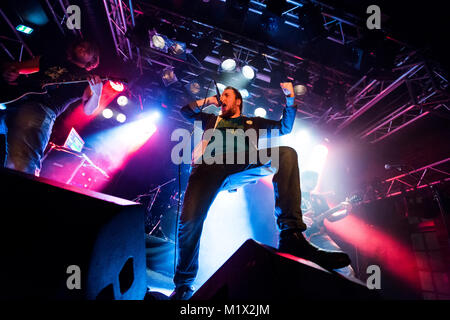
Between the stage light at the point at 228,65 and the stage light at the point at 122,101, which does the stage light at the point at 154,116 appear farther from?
the stage light at the point at 228,65

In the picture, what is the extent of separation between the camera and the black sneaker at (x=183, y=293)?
63.6 inches

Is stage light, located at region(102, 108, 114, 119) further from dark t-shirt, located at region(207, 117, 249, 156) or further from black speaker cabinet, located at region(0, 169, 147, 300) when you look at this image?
black speaker cabinet, located at region(0, 169, 147, 300)

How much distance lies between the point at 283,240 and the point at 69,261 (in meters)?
1.24

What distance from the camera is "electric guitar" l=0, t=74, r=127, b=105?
7.79 ft

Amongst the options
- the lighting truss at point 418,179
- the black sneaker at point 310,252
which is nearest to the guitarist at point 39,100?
the black sneaker at point 310,252

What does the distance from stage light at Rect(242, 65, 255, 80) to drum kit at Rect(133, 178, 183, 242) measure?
158 inches

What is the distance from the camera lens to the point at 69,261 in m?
0.74

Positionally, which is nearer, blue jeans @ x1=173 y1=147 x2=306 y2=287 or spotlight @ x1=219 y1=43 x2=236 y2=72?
blue jeans @ x1=173 y1=147 x2=306 y2=287

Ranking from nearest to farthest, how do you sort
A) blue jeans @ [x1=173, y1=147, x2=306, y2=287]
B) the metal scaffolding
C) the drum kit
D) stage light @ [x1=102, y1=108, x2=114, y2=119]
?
blue jeans @ [x1=173, y1=147, x2=306, y2=287]
the metal scaffolding
the drum kit
stage light @ [x1=102, y1=108, x2=114, y2=119]

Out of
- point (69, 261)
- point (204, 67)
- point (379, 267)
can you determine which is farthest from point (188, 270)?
point (379, 267)

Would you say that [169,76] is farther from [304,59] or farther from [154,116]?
[304,59]
